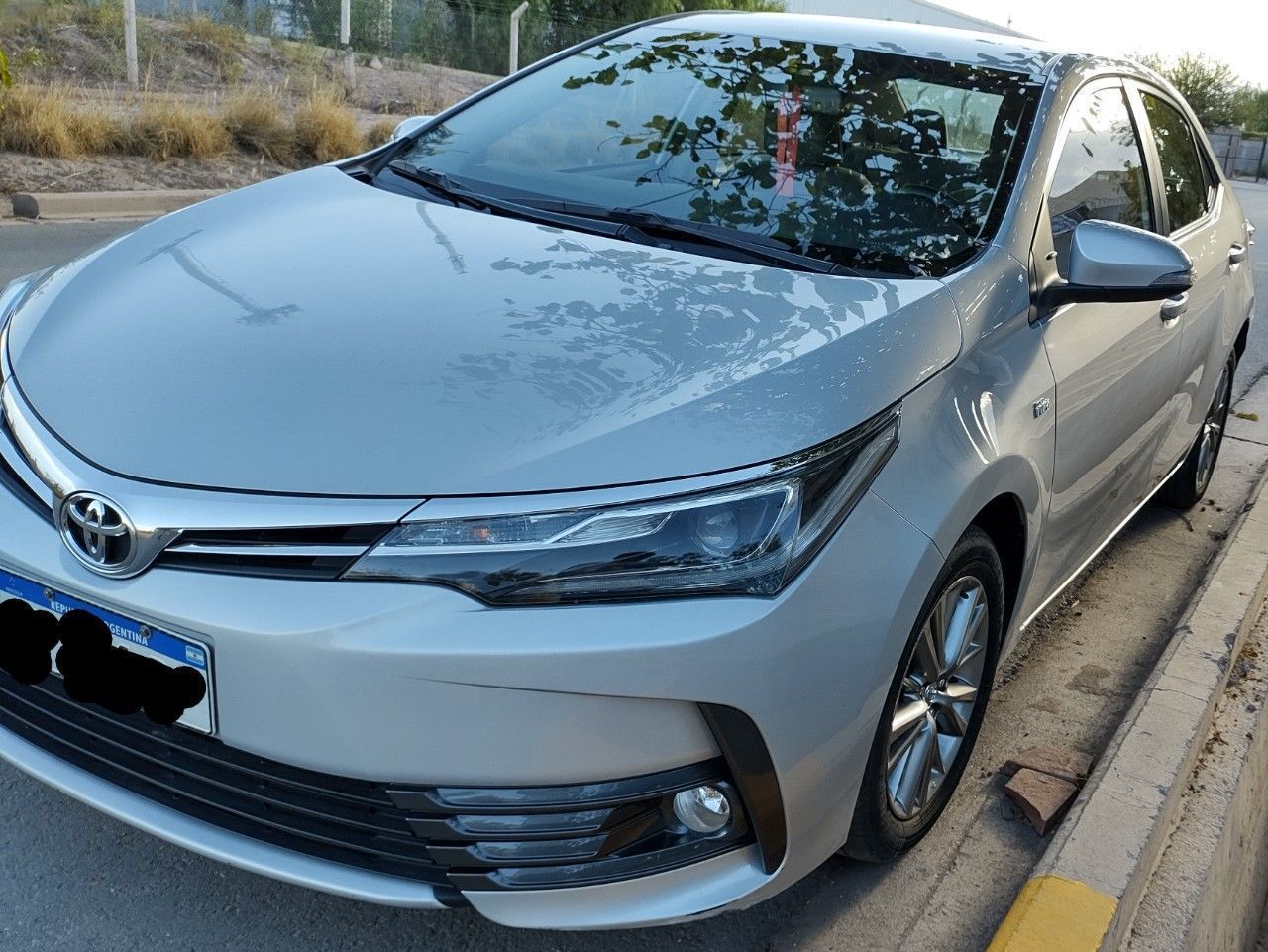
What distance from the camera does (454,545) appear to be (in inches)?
70.7

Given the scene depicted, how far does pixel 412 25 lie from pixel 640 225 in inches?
741

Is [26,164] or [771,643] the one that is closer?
[771,643]

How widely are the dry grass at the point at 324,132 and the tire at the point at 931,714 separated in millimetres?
10442

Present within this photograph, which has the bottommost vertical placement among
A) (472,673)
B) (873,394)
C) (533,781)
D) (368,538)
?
(533,781)

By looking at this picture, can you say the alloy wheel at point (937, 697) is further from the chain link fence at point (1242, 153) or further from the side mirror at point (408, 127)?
the chain link fence at point (1242, 153)

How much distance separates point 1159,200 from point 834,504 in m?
2.20

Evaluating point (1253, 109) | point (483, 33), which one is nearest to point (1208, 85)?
point (1253, 109)

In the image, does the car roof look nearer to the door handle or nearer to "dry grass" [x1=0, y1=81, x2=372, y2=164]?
the door handle

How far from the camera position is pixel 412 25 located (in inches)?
792

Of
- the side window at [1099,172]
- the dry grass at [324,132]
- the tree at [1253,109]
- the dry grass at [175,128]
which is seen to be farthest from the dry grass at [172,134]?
the tree at [1253,109]

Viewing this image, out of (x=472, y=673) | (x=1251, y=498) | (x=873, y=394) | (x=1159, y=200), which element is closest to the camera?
(x=472, y=673)

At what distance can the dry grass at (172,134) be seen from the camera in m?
10.8

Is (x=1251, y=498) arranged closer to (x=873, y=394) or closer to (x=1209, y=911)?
(x=1209, y=911)

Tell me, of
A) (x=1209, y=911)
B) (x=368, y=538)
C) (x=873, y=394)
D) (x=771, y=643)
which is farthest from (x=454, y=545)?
(x=1209, y=911)
